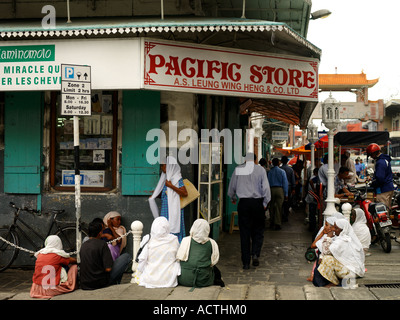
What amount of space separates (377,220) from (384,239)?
38 cm

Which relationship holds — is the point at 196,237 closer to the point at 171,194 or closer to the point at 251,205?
the point at 171,194

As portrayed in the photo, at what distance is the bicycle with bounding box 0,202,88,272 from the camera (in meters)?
8.04

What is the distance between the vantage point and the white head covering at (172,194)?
299 inches

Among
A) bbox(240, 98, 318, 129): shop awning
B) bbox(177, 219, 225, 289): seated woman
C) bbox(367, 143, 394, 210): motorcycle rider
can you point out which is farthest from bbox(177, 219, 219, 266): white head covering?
bbox(367, 143, 394, 210): motorcycle rider

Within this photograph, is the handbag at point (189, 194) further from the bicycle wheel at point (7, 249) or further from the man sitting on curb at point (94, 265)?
the bicycle wheel at point (7, 249)

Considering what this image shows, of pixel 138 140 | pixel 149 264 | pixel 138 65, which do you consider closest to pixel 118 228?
pixel 138 140

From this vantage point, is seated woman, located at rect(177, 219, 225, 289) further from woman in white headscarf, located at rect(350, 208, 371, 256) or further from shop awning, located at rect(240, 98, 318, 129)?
shop awning, located at rect(240, 98, 318, 129)

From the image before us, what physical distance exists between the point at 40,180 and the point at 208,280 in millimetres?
3764

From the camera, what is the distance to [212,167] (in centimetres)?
901

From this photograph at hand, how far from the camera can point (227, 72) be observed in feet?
24.6

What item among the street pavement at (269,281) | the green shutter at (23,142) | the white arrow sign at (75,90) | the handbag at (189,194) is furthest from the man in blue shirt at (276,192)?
the white arrow sign at (75,90)

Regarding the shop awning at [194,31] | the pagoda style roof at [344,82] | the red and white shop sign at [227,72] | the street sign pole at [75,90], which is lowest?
the street sign pole at [75,90]

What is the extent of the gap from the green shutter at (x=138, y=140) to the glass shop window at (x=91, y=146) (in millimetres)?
266

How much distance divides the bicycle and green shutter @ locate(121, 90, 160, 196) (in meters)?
1.18
